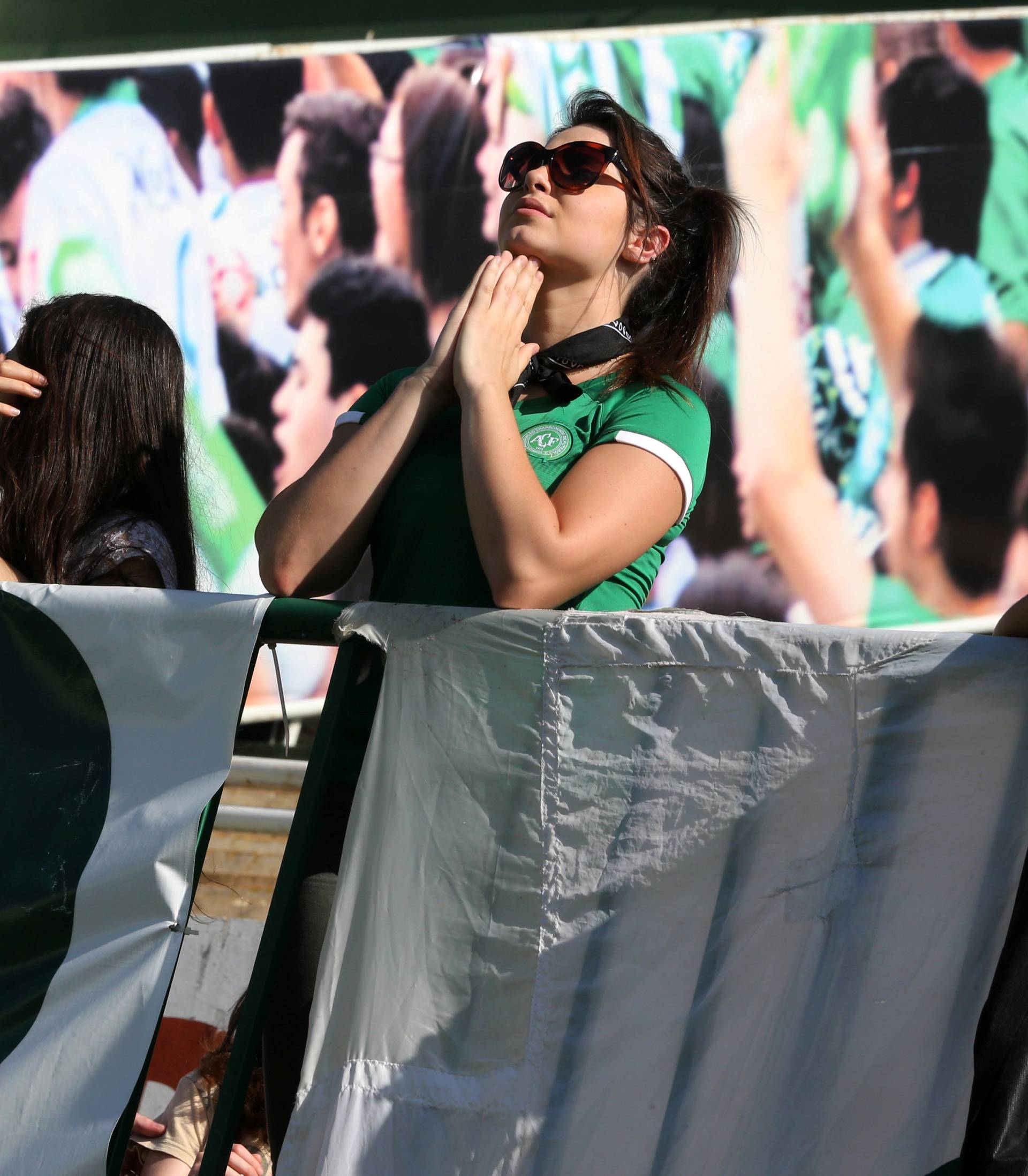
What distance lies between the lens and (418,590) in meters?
1.98

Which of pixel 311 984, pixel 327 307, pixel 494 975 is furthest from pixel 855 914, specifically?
pixel 327 307

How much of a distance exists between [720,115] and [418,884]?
3.85 m

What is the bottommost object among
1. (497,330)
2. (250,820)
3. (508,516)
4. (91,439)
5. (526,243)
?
(250,820)

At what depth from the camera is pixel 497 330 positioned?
2.06 metres

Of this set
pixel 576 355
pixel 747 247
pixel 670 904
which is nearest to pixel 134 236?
pixel 747 247

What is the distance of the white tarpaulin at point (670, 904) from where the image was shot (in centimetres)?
164

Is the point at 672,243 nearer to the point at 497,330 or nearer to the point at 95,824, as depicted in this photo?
the point at 497,330

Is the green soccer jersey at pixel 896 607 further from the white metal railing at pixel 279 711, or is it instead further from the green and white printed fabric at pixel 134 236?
the green and white printed fabric at pixel 134 236

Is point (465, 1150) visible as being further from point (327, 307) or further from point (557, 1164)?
point (327, 307)

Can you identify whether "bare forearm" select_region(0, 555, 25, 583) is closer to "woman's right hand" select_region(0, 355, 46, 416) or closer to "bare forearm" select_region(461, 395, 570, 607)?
"woman's right hand" select_region(0, 355, 46, 416)

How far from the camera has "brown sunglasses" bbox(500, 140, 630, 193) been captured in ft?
7.34

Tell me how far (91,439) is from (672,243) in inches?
44.4

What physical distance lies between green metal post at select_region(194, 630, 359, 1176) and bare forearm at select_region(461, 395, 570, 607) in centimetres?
24

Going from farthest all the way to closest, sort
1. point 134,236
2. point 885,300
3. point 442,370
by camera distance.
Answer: point 134,236
point 885,300
point 442,370
